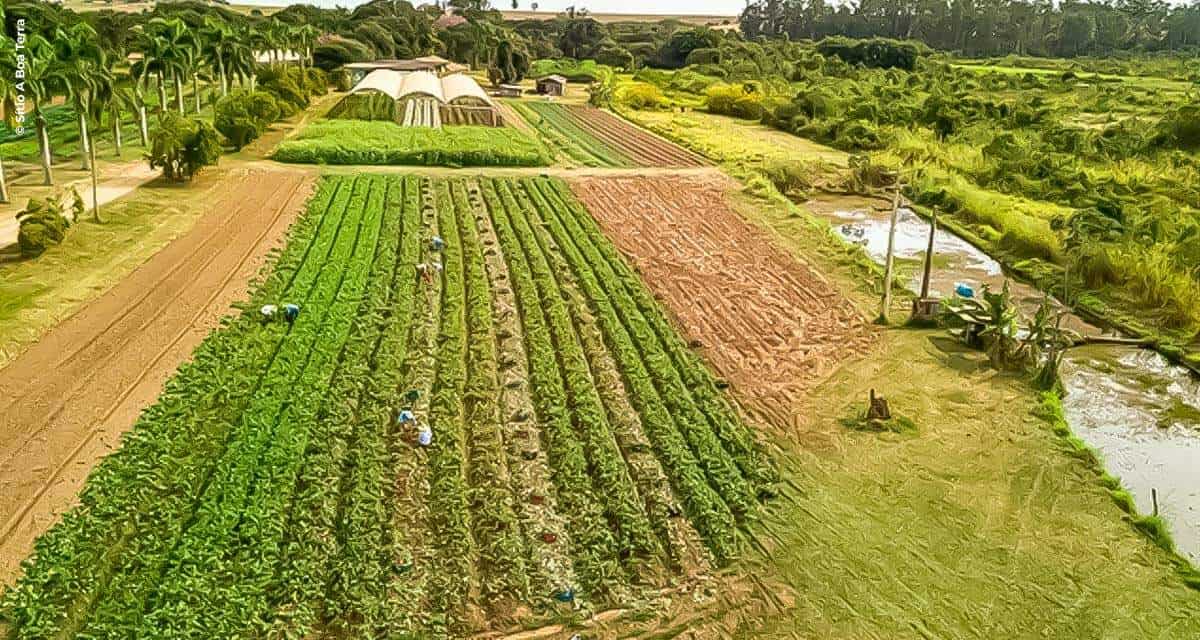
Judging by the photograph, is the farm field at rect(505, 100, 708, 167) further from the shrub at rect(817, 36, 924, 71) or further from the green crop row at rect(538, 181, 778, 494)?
the shrub at rect(817, 36, 924, 71)

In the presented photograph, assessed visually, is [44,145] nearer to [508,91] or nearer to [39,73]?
[39,73]

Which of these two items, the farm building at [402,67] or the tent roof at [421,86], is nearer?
the tent roof at [421,86]

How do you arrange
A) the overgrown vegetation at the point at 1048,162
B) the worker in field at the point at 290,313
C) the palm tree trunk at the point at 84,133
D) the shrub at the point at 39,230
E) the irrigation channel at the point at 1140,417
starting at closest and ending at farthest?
the irrigation channel at the point at 1140,417 < the worker in field at the point at 290,313 < the shrub at the point at 39,230 < the overgrown vegetation at the point at 1048,162 < the palm tree trunk at the point at 84,133

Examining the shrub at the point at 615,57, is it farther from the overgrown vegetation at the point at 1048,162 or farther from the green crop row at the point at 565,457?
the green crop row at the point at 565,457

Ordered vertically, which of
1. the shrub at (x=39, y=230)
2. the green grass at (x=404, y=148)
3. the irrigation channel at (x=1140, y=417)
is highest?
the green grass at (x=404, y=148)

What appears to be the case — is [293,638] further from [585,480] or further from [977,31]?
[977,31]

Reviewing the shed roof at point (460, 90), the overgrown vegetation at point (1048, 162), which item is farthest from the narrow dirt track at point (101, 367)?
the shed roof at point (460, 90)

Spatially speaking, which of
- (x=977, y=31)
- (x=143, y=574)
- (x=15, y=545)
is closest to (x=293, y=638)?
(x=143, y=574)
